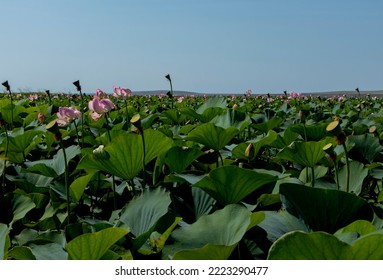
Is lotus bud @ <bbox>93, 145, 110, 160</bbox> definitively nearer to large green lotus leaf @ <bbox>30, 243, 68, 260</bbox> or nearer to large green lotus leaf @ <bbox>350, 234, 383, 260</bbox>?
large green lotus leaf @ <bbox>30, 243, 68, 260</bbox>

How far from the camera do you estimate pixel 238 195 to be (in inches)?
47.6

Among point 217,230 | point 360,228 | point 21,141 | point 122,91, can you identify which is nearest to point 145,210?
point 217,230

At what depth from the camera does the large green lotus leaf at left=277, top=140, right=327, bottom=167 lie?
158 centimetres

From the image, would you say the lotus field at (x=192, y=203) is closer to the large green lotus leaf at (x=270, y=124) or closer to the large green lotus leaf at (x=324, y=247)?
the large green lotus leaf at (x=324, y=247)

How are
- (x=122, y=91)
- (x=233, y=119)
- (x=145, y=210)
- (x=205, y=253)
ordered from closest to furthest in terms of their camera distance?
(x=205, y=253), (x=145, y=210), (x=233, y=119), (x=122, y=91)

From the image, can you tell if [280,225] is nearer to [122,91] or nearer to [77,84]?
[77,84]

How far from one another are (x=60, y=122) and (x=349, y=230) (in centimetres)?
134

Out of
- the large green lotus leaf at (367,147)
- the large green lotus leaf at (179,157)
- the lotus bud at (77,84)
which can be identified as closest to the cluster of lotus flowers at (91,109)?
the large green lotus leaf at (179,157)

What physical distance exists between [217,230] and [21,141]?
53.3 inches

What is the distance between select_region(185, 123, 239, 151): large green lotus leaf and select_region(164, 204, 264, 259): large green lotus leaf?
788mm

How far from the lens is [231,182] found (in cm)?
117
